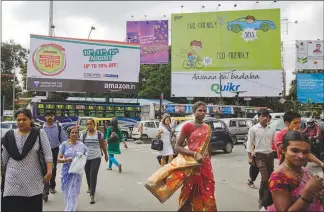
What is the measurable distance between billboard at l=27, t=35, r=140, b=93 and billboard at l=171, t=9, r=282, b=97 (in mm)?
4857

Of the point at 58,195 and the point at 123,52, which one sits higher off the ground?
the point at 123,52

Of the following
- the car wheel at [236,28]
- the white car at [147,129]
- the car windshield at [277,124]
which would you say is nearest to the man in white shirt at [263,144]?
the car windshield at [277,124]

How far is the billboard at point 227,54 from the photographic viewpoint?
3203 centimetres

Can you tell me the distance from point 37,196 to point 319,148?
857cm

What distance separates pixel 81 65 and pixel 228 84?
13561mm

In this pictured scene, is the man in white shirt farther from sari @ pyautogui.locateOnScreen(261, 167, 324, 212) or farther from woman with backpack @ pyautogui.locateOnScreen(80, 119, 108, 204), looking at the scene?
sari @ pyautogui.locateOnScreen(261, 167, 324, 212)

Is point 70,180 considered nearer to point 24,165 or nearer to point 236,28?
point 24,165

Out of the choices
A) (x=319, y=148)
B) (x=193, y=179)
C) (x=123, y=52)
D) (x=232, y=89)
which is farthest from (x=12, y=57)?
(x=193, y=179)

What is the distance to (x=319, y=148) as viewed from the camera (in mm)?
9898

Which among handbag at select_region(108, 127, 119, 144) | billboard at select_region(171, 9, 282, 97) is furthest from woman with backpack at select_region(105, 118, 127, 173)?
billboard at select_region(171, 9, 282, 97)

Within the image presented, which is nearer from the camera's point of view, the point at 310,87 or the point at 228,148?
the point at 228,148

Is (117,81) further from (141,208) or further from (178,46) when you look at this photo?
(141,208)

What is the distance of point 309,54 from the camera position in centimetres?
3156

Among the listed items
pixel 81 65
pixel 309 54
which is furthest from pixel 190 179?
pixel 309 54
